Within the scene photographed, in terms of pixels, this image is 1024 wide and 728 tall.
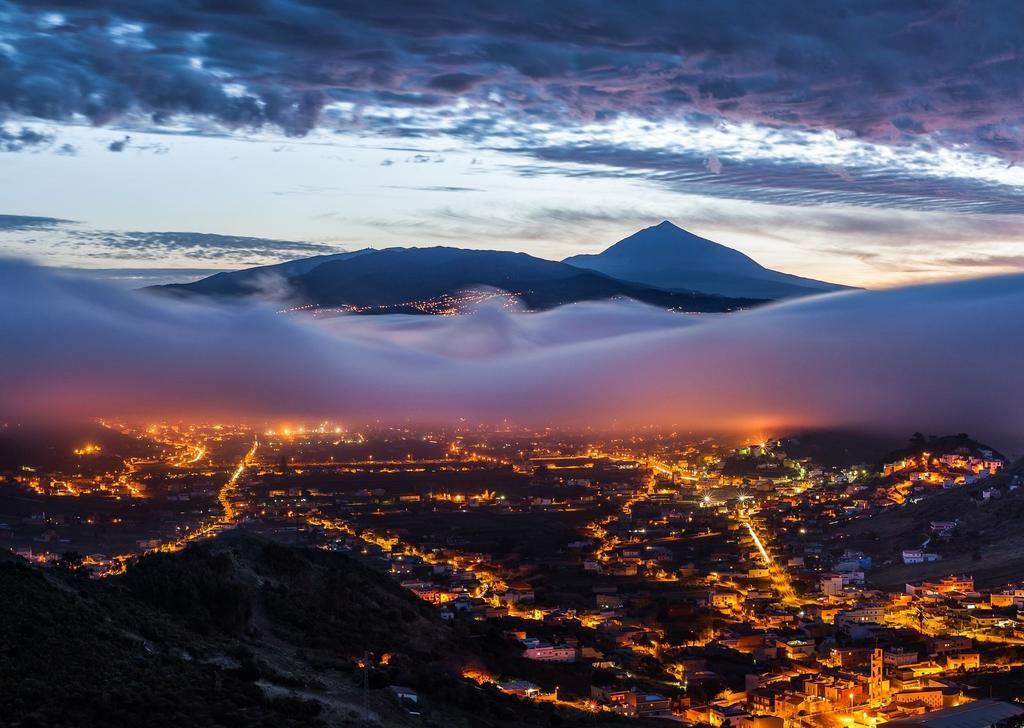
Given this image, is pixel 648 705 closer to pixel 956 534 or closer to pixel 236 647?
pixel 236 647

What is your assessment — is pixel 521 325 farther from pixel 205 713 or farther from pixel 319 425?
pixel 205 713

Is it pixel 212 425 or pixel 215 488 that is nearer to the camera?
pixel 215 488

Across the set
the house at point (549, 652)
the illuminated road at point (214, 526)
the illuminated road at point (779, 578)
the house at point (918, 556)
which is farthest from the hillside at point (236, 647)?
the house at point (918, 556)

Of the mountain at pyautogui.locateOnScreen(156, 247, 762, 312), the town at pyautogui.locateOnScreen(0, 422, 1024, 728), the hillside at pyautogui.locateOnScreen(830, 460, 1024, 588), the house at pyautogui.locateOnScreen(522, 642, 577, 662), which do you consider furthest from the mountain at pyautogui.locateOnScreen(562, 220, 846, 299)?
the house at pyautogui.locateOnScreen(522, 642, 577, 662)

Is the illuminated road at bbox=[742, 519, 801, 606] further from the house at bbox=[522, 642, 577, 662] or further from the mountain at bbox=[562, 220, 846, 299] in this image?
the mountain at bbox=[562, 220, 846, 299]

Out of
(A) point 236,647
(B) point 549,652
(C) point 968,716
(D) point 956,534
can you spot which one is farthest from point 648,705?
(D) point 956,534

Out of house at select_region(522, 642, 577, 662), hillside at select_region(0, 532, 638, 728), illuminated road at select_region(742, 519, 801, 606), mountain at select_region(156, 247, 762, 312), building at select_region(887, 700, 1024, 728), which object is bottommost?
illuminated road at select_region(742, 519, 801, 606)

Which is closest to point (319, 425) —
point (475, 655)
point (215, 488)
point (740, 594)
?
point (215, 488)
